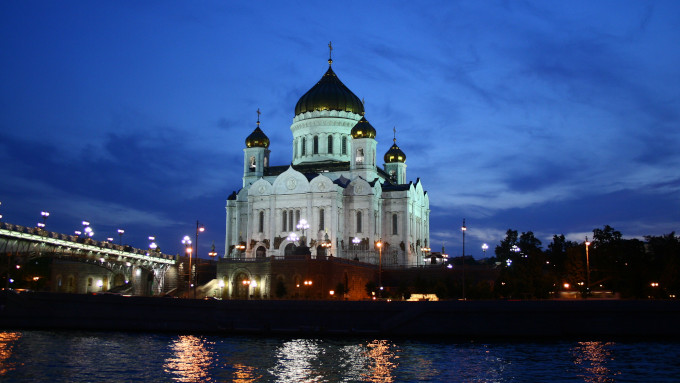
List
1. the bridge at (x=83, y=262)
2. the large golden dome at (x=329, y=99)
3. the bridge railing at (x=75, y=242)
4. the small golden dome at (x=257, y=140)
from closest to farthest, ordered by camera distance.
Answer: the bridge railing at (x=75, y=242), the bridge at (x=83, y=262), the large golden dome at (x=329, y=99), the small golden dome at (x=257, y=140)

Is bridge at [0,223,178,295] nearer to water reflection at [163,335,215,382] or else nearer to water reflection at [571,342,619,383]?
water reflection at [163,335,215,382]

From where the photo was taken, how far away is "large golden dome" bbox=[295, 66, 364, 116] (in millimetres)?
100188

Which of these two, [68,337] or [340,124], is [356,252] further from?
[68,337]

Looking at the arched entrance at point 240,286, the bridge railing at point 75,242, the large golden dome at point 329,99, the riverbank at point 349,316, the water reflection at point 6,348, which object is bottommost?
the water reflection at point 6,348

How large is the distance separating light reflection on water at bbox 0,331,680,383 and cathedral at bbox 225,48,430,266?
114 feet

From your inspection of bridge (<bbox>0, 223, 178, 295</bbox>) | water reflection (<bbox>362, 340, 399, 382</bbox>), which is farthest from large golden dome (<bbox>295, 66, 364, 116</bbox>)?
water reflection (<bbox>362, 340, 399, 382</bbox>)

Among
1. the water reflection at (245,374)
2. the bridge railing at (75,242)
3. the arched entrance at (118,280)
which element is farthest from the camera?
the arched entrance at (118,280)

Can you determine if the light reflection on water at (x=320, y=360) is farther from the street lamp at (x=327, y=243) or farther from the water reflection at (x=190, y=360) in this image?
the street lamp at (x=327, y=243)

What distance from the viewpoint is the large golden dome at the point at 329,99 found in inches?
3944

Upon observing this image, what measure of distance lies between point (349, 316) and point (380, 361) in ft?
43.1

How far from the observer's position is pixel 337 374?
36781mm

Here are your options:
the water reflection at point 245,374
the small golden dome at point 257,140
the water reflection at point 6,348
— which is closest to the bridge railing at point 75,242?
the water reflection at point 6,348

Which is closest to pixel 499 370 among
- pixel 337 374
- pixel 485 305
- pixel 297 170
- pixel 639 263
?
pixel 337 374

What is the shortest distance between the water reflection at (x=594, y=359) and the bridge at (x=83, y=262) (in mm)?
44978
